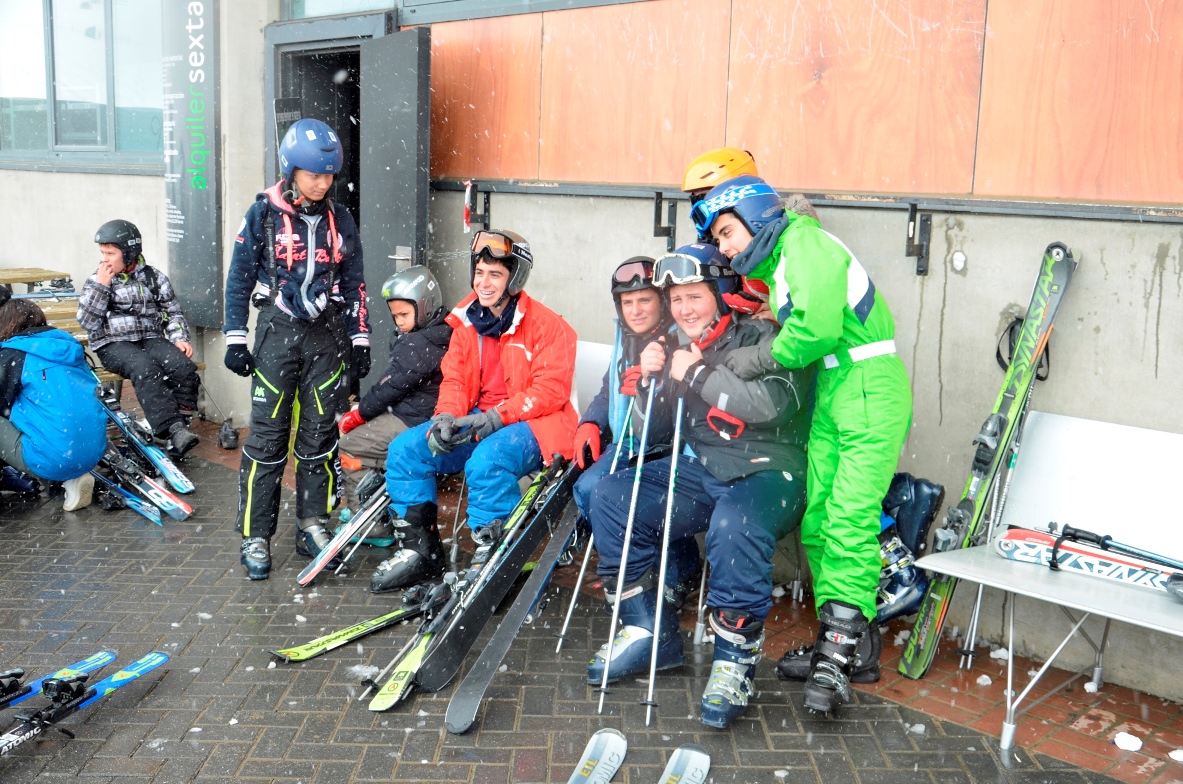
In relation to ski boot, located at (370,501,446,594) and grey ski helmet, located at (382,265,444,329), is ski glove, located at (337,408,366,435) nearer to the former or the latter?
grey ski helmet, located at (382,265,444,329)

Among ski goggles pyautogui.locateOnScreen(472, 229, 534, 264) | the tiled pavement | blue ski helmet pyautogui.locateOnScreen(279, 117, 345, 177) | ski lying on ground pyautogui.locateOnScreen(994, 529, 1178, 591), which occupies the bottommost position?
Result: the tiled pavement

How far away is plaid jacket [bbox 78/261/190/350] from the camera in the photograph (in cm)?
744

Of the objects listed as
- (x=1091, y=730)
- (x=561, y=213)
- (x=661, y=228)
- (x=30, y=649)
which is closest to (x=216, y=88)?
(x=561, y=213)

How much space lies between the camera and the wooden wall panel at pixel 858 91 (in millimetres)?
4641

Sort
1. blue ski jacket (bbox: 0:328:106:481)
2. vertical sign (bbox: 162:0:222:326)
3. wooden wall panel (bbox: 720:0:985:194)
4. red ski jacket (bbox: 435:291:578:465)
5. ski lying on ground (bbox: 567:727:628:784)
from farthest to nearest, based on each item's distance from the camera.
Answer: vertical sign (bbox: 162:0:222:326) < blue ski jacket (bbox: 0:328:106:481) < red ski jacket (bbox: 435:291:578:465) < wooden wall panel (bbox: 720:0:985:194) < ski lying on ground (bbox: 567:727:628:784)

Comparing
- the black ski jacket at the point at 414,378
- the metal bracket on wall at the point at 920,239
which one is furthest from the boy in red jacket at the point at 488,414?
the metal bracket on wall at the point at 920,239

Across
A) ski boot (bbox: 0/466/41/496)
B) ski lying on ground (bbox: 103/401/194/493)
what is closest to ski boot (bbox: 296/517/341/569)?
ski lying on ground (bbox: 103/401/194/493)

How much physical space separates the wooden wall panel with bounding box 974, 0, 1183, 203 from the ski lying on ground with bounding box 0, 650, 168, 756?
4.08m

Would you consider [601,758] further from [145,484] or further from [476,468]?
[145,484]

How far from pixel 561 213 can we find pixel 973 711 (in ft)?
12.0

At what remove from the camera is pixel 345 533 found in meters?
5.30

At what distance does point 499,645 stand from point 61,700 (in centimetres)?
156

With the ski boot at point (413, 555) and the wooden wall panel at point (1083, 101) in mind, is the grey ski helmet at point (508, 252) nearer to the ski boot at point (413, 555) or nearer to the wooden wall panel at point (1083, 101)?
the ski boot at point (413, 555)

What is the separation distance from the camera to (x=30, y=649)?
4.37 metres
